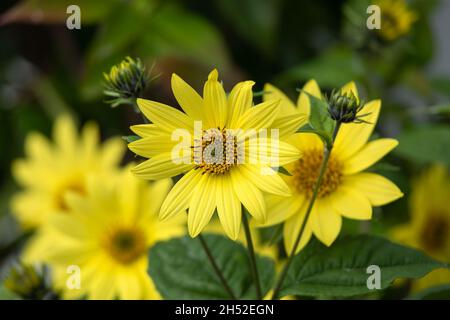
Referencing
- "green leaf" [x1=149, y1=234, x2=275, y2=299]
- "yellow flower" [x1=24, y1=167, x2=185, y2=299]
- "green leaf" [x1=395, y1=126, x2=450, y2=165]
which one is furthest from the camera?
"green leaf" [x1=395, y1=126, x2=450, y2=165]

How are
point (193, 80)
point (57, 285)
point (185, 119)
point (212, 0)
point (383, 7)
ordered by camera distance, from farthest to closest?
point (212, 0), point (193, 80), point (383, 7), point (57, 285), point (185, 119)

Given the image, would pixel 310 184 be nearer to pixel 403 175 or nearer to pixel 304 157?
pixel 304 157

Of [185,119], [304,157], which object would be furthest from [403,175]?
[185,119]

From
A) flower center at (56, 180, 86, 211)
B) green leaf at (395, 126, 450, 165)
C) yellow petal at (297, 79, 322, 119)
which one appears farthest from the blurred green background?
yellow petal at (297, 79, 322, 119)

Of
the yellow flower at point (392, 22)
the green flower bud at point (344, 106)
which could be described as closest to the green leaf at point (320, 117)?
the green flower bud at point (344, 106)

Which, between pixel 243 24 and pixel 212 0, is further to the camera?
pixel 212 0

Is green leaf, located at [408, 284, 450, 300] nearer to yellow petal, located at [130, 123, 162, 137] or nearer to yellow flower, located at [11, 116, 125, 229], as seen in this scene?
yellow petal, located at [130, 123, 162, 137]

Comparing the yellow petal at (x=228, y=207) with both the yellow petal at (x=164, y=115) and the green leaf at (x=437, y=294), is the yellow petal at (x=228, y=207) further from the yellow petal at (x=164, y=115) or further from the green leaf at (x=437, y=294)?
the green leaf at (x=437, y=294)
